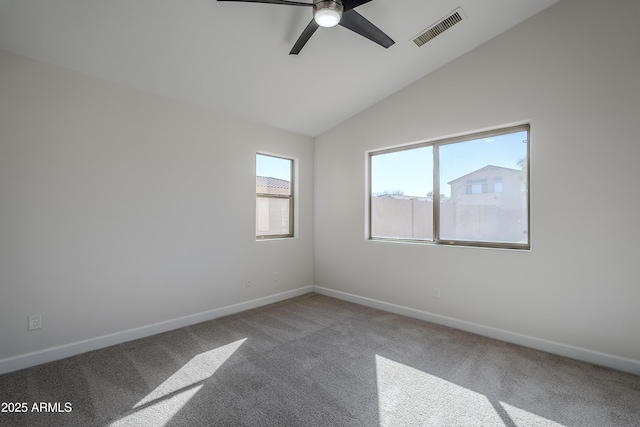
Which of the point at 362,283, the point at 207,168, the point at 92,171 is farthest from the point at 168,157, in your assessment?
the point at 362,283

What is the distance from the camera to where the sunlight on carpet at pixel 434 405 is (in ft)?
5.92

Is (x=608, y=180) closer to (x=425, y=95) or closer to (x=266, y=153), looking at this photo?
(x=425, y=95)

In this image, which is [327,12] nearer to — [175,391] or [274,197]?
[274,197]

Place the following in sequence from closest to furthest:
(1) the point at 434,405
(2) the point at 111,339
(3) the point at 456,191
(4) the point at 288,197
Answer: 1. (1) the point at 434,405
2. (2) the point at 111,339
3. (3) the point at 456,191
4. (4) the point at 288,197

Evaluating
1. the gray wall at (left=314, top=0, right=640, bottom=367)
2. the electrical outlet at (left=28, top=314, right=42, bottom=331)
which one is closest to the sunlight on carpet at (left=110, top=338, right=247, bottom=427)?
the electrical outlet at (left=28, top=314, right=42, bottom=331)

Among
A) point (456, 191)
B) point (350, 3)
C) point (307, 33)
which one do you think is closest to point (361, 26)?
point (350, 3)

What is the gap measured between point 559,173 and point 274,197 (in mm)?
3301

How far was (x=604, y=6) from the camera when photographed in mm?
2475

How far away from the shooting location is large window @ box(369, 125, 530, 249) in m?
2.98

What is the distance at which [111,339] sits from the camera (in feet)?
9.15

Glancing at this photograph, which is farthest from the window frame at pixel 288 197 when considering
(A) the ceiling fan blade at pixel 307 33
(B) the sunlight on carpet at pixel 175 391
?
(A) the ceiling fan blade at pixel 307 33

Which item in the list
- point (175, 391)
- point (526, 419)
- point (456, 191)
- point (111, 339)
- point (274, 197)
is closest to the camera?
point (526, 419)

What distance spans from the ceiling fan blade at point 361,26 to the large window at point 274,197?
231 cm

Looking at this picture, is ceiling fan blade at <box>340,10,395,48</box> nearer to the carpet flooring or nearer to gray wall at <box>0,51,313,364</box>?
gray wall at <box>0,51,313,364</box>
